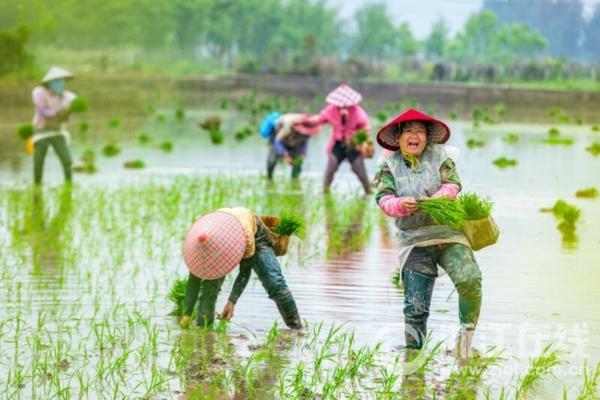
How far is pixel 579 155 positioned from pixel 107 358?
18639mm

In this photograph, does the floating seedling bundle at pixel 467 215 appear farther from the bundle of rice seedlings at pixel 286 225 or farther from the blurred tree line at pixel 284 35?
the blurred tree line at pixel 284 35

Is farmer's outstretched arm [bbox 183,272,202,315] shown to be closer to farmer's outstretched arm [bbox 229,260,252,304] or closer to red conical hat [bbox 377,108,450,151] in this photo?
farmer's outstretched arm [bbox 229,260,252,304]

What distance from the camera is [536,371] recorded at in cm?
691

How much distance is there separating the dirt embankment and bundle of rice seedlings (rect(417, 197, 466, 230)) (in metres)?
30.6

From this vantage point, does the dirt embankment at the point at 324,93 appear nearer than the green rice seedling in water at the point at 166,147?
No

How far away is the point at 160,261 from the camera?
10984mm

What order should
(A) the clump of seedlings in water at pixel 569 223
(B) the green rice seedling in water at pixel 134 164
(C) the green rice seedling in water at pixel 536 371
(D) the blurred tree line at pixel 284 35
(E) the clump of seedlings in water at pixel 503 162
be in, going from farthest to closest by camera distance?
(D) the blurred tree line at pixel 284 35 < (E) the clump of seedlings in water at pixel 503 162 < (B) the green rice seedling in water at pixel 134 164 < (A) the clump of seedlings in water at pixel 569 223 < (C) the green rice seedling in water at pixel 536 371

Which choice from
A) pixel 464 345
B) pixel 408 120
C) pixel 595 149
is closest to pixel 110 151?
pixel 595 149

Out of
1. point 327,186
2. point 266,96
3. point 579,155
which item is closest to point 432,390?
point 327,186

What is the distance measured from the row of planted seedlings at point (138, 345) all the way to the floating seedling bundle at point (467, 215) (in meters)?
0.63

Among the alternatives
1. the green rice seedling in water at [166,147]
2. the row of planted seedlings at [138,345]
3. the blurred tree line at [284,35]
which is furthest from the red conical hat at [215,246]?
the blurred tree line at [284,35]

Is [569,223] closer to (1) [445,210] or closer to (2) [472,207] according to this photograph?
(2) [472,207]

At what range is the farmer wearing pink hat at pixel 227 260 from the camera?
7.68 m

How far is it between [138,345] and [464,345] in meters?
1.73
